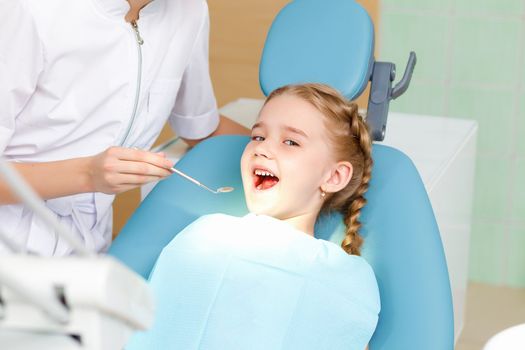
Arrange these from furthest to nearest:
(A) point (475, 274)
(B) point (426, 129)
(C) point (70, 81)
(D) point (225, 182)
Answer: (A) point (475, 274), (B) point (426, 129), (D) point (225, 182), (C) point (70, 81)

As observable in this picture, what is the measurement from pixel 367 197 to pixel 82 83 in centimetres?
55

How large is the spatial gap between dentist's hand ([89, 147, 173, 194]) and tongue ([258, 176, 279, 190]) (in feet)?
0.87

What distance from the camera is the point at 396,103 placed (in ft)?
9.67

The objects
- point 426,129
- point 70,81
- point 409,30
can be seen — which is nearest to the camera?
point 70,81

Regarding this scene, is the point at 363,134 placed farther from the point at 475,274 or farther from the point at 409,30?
the point at 475,274

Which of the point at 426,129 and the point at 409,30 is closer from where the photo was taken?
the point at 426,129

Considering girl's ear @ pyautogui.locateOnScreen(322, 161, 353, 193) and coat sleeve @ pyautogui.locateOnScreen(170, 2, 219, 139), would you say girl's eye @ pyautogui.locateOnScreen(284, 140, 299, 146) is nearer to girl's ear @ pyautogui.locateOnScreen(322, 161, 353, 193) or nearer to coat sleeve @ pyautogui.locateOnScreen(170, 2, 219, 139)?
girl's ear @ pyautogui.locateOnScreen(322, 161, 353, 193)

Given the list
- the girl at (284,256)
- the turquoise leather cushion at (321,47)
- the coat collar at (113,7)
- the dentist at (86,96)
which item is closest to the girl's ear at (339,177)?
the girl at (284,256)

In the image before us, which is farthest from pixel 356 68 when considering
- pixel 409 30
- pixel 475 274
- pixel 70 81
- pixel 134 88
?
pixel 475 274

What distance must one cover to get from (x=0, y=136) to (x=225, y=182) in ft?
1.46

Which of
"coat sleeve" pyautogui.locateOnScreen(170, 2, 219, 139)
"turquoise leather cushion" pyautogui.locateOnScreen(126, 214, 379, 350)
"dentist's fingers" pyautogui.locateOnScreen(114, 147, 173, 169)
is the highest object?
"dentist's fingers" pyautogui.locateOnScreen(114, 147, 173, 169)

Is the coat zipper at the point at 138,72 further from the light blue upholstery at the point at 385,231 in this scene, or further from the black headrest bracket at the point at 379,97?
the black headrest bracket at the point at 379,97

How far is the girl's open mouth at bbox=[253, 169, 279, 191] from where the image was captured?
175 centimetres

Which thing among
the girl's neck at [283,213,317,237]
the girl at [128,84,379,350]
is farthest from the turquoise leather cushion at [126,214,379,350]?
the girl's neck at [283,213,317,237]
